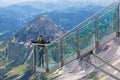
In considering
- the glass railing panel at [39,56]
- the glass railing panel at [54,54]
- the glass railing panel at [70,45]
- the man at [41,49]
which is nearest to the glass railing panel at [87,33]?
the glass railing panel at [70,45]

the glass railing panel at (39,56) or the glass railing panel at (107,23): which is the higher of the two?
the glass railing panel at (107,23)

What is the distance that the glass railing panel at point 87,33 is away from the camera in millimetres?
29344

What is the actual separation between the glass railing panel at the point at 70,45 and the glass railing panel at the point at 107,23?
91.6 inches

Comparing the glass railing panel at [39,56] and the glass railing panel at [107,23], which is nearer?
the glass railing panel at [39,56]

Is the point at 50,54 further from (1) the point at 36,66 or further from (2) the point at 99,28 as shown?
(2) the point at 99,28

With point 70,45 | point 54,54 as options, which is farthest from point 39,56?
point 70,45

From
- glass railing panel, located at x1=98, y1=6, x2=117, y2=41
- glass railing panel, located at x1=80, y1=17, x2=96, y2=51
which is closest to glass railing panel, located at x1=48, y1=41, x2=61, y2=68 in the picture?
glass railing panel, located at x1=80, y1=17, x2=96, y2=51

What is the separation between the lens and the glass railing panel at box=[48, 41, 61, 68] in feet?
95.2

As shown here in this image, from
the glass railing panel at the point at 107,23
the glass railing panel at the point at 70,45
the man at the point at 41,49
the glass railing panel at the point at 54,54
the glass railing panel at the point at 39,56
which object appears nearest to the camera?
the man at the point at 41,49

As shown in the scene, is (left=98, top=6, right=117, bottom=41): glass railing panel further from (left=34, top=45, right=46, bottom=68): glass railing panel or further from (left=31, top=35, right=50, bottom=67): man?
(left=34, top=45, right=46, bottom=68): glass railing panel

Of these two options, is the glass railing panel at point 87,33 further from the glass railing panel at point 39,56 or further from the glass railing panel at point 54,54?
the glass railing panel at point 39,56

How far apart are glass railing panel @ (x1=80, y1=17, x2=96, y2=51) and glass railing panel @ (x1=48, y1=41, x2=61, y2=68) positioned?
6.49 ft

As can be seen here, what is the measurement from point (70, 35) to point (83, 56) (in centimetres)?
208

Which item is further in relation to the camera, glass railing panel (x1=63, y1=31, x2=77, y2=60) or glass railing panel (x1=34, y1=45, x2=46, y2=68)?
glass railing panel (x1=63, y1=31, x2=77, y2=60)
